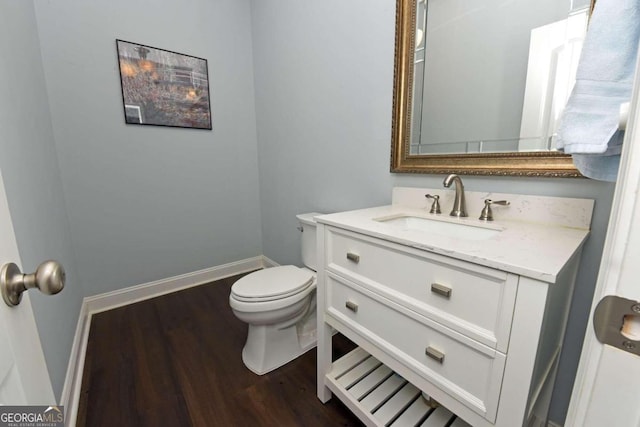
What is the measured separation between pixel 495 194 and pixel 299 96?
Result: 145cm

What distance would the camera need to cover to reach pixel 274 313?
1.36 m

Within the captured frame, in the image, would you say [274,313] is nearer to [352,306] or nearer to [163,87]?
[352,306]

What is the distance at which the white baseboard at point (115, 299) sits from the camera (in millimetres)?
1215

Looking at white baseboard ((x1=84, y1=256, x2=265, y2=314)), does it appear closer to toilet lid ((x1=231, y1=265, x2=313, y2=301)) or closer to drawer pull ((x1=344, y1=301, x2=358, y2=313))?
toilet lid ((x1=231, y1=265, x2=313, y2=301))

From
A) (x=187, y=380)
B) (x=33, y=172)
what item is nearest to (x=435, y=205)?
(x=187, y=380)

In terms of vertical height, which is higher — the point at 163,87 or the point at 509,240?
the point at 163,87

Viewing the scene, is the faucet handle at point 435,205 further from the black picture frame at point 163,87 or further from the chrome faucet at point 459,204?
the black picture frame at point 163,87

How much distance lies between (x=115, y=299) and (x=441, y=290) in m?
2.33

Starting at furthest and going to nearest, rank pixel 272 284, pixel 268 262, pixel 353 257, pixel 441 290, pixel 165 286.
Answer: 1. pixel 268 262
2. pixel 165 286
3. pixel 272 284
4. pixel 353 257
5. pixel 441 290

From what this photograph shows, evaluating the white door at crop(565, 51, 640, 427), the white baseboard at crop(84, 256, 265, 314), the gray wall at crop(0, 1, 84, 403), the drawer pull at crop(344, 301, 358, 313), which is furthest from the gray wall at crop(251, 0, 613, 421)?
the gray wall at crop(0, 1, 84, 403)

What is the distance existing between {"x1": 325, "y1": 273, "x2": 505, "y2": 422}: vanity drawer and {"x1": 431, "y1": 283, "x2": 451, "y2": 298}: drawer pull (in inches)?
3.7

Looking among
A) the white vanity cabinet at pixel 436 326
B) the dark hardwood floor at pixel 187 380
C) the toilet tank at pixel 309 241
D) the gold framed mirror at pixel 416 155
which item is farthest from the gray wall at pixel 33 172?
the gold framed mirror at pixel 416 155

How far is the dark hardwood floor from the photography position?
1.18 m

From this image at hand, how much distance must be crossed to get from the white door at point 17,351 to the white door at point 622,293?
28.9 inches
